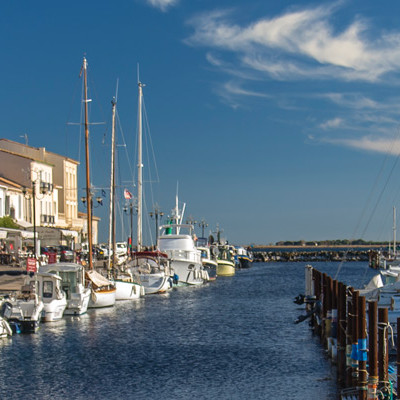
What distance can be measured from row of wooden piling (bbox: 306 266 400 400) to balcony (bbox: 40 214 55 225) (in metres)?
63.0

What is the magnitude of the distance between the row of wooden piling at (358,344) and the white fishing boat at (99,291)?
19.6 meters

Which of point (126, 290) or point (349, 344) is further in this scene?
point (126, 290)

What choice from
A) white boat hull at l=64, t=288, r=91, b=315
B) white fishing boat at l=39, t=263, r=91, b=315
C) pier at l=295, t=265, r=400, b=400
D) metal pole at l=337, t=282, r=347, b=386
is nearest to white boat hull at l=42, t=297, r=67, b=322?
white boat hull at l=64, t=288, r=91, b=315

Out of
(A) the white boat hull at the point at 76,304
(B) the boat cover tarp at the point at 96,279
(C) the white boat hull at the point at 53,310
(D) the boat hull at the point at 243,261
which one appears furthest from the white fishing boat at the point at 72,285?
(D) the boat hull at the point at 243,261

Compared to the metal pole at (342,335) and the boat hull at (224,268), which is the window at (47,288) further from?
the boat hull at (224,268)

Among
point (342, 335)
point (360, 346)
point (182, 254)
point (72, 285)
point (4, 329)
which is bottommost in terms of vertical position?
point (4, 329)

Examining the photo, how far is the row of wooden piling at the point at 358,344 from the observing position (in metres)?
21.5

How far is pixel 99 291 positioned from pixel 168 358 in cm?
1923

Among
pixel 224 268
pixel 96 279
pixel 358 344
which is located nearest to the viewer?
pixel 358 344

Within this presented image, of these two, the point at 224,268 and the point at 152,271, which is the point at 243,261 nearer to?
the point at 224,268

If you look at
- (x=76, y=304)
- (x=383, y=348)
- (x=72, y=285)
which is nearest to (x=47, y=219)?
(x=72, y=285)

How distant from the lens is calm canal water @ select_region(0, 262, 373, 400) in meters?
27.2

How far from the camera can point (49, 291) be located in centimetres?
4459

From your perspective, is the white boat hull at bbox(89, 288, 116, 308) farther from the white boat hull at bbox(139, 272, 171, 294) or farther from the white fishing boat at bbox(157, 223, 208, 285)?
the white fishing boat at bbox(157, 223, 208, 285)
